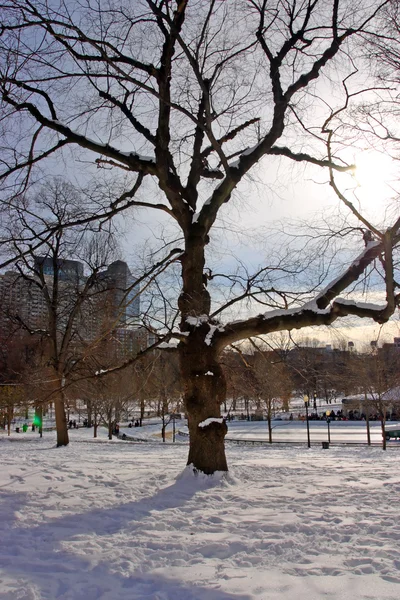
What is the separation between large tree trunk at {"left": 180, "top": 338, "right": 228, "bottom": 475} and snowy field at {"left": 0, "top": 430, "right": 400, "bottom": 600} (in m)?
0.42

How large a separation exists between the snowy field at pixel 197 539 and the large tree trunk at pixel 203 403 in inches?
16.5

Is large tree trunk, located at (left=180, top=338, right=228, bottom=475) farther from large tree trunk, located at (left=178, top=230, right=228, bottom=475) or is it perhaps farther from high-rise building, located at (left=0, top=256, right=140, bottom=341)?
high-rise building, located at (left=0, top=256, right=140, bottom=341)

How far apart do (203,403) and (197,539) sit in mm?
3500

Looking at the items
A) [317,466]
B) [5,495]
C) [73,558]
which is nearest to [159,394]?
[317,466]

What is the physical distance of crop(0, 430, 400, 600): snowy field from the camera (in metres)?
3.16

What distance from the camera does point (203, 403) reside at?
774 centimetres

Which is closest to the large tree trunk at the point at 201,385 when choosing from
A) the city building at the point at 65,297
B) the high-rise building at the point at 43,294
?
the city building at the point at 65,297

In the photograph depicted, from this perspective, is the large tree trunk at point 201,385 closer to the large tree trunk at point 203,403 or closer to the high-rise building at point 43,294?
the large tree trunk at point 203,403

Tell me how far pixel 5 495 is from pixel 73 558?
284cm

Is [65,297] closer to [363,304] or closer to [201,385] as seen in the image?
[201,385]

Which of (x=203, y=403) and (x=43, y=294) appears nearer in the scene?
(x=203, y=403)

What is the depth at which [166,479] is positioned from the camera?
7500 millimetres

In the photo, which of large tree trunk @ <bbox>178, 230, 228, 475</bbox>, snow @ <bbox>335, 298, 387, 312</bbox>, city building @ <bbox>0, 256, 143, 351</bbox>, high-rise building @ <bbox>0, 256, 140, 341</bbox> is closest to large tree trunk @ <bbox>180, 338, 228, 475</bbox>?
large tree trunk @ <bbox>178, 230, 228, 475</bbox>

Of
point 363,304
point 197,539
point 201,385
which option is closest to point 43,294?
point 201,385
